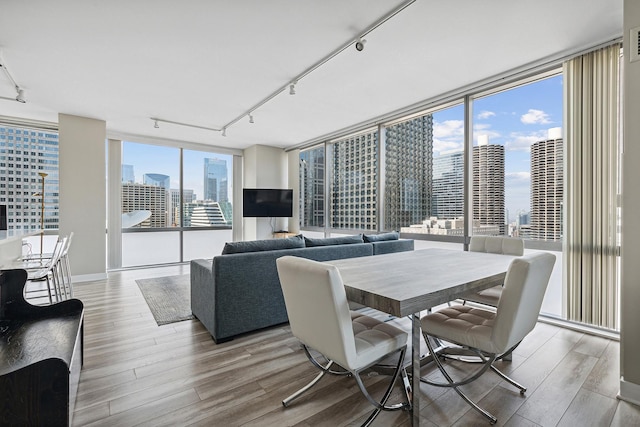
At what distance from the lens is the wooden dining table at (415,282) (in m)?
1.39

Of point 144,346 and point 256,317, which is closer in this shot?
point 144,346

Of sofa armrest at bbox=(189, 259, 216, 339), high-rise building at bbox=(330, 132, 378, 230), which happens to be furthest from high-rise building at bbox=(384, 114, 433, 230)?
sofa armrest at bbox=(189, 259, 216, 339)

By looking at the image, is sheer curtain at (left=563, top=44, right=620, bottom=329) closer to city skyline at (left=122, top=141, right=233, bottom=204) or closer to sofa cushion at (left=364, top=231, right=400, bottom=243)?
sofa cushion at (left=364, top=231, right=400, bottom=243)

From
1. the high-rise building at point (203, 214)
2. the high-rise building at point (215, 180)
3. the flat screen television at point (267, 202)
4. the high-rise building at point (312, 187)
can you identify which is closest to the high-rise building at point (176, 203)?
the high-rise building at point (203, 214)

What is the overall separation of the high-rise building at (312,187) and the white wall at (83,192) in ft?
12.4

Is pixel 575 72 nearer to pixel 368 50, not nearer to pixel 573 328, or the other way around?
pixel 368 50

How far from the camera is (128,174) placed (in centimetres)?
582

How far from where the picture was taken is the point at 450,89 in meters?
3.62

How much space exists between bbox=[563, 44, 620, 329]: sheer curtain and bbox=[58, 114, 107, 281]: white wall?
629 cm

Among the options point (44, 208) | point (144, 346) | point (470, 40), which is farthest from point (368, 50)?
point (44, 208)

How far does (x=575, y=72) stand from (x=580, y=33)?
44cm

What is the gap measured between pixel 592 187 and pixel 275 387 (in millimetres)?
3208

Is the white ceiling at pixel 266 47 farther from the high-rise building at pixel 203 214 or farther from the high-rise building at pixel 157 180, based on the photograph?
the high-rise building at pixel 203 214

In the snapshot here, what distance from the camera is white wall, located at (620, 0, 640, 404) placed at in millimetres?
1770
